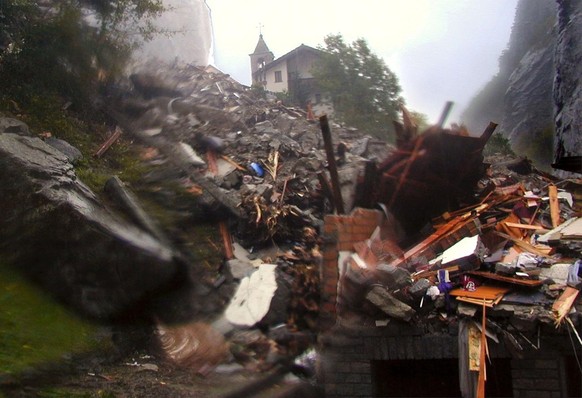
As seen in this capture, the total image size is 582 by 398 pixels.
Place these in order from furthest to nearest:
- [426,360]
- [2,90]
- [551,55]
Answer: [551,55] → [2,90] → [426,360]

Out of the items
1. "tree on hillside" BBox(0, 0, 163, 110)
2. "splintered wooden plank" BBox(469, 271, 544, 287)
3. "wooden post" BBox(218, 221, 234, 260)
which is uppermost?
"tree on hillside" BBox(0, 0, 163, 110)

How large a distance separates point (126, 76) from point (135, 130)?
0.48 m

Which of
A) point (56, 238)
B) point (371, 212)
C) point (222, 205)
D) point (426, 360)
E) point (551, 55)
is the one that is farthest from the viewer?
point (551, 55)

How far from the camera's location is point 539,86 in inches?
286

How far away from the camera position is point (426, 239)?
4160mm

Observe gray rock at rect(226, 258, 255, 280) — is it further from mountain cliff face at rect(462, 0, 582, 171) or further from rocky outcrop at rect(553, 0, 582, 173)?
rocky outcrop at rect(553, 0, 582, 173)

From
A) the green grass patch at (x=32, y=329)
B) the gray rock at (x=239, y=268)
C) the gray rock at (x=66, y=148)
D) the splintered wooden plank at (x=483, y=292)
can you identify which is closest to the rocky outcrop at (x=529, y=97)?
the splintered wooden plank at (x=483, y=292)

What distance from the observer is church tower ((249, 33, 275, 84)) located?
11.1ft

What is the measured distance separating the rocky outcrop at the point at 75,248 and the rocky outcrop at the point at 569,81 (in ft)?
16.8

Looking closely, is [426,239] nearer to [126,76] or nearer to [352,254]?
[352,254]

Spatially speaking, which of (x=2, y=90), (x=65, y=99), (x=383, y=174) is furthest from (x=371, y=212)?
(x=2, y=90)

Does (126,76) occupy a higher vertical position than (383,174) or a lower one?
higher

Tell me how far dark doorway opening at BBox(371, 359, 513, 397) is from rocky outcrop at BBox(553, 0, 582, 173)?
13.2ft

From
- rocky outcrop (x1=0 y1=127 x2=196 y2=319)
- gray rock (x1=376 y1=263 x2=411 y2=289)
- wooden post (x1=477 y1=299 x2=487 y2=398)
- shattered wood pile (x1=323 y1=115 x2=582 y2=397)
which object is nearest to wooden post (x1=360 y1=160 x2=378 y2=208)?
shattered wood pile (x1=323 y1=115 x2=582 y2=397)
